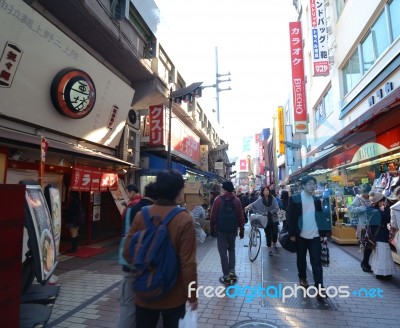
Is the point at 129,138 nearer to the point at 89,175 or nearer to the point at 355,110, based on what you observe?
the point at 89,175

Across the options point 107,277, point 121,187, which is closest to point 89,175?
point 121,187

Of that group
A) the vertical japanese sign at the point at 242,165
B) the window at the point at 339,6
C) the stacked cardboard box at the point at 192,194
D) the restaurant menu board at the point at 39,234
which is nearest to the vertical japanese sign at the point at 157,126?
the stacked cardboard box at the point at 192,194

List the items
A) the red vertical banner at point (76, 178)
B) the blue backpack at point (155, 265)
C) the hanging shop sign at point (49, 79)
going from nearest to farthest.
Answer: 1. the blue backpack at point (155, 265)
2. the hanging shop sign at point (49, 79)
3. the red vertical banner at point (76, 178)

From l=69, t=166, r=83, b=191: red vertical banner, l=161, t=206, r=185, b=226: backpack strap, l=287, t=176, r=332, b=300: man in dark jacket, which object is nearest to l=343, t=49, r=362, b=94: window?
l=287, t=176, r=332, b=300: man in dark jacket

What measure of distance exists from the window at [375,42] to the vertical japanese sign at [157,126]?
338 inches

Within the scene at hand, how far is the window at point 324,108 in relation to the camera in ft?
56.2

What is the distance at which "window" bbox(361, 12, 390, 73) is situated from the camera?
9703 millimetres

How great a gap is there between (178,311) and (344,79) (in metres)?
14.9

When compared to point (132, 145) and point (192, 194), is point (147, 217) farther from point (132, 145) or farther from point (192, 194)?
point (192, 194)

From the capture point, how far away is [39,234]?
9.98 feet

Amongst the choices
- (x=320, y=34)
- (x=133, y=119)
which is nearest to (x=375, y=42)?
(x=320, y=34)

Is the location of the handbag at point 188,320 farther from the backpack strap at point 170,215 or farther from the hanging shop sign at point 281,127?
the hanging shop sign at point 281,127

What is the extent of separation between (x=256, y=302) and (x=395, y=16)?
9.23 meters

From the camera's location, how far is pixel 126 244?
105 inches
